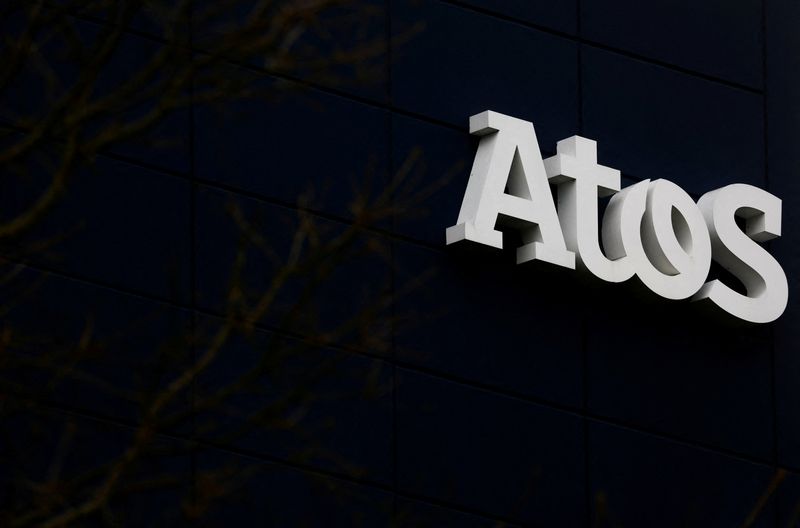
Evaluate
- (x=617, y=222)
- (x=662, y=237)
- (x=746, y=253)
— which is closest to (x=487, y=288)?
(x=617, y=222)

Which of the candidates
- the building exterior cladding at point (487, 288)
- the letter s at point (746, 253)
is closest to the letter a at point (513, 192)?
the building exterior cladding at point (487, 288)

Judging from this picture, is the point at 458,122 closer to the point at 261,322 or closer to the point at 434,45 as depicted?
the point at 434,45

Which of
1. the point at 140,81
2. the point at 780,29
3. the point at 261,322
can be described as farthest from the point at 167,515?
the point at 780,29

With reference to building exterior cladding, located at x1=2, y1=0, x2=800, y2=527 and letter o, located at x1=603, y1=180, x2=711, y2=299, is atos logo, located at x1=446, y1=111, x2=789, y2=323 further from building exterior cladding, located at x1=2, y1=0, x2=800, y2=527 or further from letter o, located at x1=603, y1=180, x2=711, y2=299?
building exterior cladding, located at x1=2, y1=0, x2=800, y2=527

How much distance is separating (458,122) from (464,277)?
1392 millimetres

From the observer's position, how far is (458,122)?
1828cm

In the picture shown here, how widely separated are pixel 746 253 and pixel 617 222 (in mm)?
1593

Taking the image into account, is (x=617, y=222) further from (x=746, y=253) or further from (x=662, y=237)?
(x=746, y=253)

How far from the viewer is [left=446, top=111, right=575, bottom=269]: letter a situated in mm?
17984

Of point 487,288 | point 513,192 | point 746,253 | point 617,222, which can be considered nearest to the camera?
point 487,288

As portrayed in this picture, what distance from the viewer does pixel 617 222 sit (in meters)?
18.8

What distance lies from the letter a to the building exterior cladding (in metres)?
0.17

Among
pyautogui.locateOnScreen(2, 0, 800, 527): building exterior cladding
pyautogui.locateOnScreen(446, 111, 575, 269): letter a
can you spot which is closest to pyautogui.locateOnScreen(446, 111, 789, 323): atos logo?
pyautogui.locateOnScreen(446, 111, 575, 269): letter a

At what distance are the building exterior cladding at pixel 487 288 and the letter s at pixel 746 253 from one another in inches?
12.8
